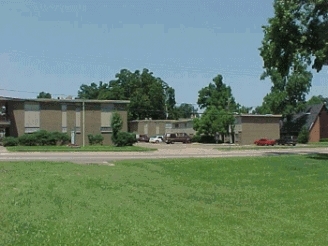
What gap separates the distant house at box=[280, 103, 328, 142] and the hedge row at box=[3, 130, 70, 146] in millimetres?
45226

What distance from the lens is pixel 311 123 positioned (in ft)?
286

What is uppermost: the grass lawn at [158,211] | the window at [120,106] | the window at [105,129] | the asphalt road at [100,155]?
the window at [120,106]

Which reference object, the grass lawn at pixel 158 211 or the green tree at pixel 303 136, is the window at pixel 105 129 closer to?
the green tree at pixel 303 136

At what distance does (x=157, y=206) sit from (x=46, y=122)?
54078mm

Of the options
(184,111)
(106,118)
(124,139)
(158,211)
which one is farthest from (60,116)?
(184,111)

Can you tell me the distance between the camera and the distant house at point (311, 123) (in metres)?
86.9

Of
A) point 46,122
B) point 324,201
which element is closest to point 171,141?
point 46,122

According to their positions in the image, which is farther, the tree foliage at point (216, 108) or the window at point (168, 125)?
the window at point (168, 125)

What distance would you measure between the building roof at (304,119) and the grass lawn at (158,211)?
225ft

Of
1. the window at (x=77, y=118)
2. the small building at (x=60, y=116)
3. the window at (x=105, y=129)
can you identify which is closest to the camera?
the small building at (x=60, y=116)

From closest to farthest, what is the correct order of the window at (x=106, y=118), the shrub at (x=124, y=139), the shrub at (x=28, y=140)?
the shrub at (x=28, y=140), the shrub at (x=124, y=139), the window at (x=106, y=118)

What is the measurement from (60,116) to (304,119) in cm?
4600

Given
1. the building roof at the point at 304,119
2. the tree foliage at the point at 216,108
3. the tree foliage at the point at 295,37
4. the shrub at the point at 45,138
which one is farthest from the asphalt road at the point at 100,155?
the building roof at the point at 304,119

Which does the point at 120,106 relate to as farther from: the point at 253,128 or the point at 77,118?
Answer: the point at 253,128
